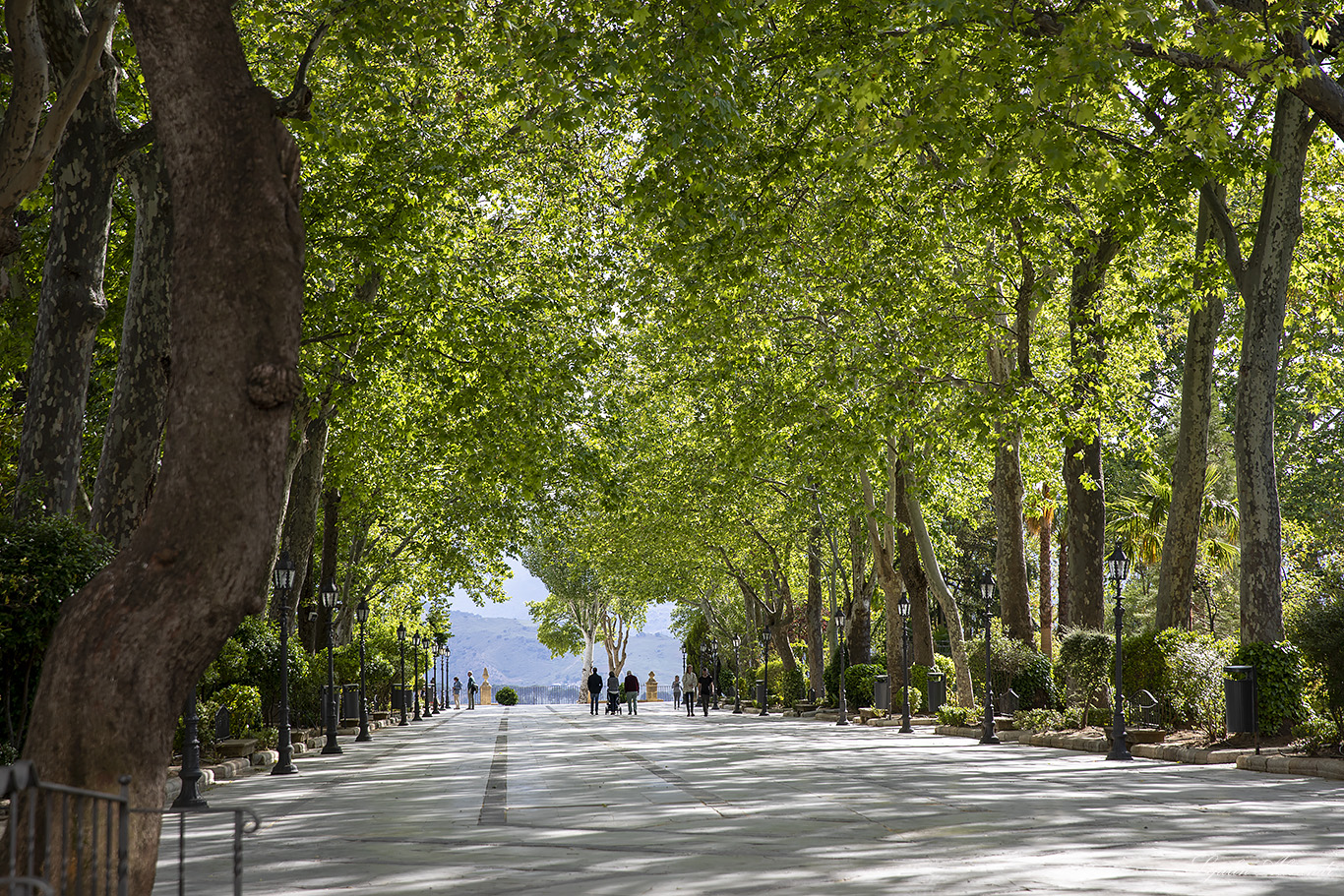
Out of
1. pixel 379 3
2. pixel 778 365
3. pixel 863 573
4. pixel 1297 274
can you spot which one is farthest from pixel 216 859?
pixel 863 573

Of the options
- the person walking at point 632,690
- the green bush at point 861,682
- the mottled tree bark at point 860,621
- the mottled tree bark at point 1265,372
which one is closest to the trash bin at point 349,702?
the green bush at point 861,682

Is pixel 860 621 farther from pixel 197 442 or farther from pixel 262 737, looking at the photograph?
pixel 197 442

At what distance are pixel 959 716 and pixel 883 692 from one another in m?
5.97

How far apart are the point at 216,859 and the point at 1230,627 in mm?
36538

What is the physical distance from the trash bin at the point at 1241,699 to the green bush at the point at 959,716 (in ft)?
30.9

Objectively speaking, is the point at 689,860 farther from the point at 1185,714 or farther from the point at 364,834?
the point at 1185,714

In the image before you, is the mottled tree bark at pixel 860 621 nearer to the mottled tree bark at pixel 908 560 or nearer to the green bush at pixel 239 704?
the mottled tree bark at pixel 908 560

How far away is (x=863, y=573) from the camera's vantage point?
120 ft

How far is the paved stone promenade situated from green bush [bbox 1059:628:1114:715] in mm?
2947

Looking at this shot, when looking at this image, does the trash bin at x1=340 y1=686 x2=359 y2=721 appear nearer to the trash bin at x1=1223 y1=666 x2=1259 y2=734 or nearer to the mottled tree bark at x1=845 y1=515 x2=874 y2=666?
the mottled tree bark at x1=845 y1=515 x2=874 y2=666

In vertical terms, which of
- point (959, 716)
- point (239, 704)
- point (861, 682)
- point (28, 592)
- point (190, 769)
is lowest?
point (959, 716)

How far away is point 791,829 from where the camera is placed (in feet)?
30.1

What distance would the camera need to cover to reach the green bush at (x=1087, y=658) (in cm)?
1939

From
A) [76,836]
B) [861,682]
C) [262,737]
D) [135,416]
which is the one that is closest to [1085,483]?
[861,682]
